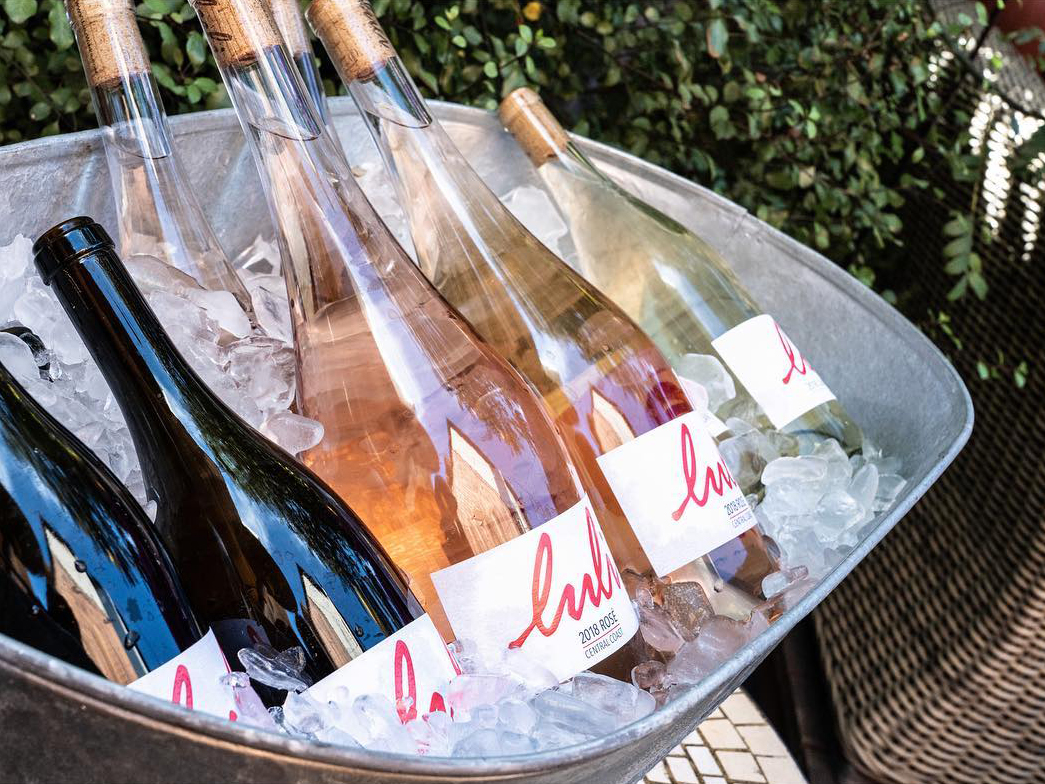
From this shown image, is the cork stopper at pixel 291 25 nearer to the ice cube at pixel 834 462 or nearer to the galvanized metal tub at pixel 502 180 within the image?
the galvanized metal tub at pixel 502 180

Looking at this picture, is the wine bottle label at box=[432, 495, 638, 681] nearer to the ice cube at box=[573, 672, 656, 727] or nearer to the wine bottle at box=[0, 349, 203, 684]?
the ice cube at box=[573, 672, 656, 727]

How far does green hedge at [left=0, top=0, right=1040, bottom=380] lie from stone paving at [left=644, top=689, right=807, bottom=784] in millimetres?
622

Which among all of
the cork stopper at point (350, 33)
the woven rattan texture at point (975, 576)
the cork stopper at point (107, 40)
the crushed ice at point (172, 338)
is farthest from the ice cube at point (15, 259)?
the woven rattan texture at point (975, 576)

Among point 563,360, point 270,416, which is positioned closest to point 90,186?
point 270,416

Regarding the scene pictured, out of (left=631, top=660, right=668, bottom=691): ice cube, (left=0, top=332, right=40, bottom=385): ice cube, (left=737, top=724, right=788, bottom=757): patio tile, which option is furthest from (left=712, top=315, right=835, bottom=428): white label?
(left=0, top=332, right=40, bottom=385): ice cube

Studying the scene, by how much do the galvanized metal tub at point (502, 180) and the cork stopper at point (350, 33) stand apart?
96mm

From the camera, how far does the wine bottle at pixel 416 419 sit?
46 cm

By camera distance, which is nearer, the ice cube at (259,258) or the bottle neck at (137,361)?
the bottle neck at (137,361)

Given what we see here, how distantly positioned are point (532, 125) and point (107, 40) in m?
0.34

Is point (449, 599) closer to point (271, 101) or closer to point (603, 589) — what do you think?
point (603, 589)

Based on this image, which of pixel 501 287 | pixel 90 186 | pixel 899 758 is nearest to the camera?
pixel 90 186

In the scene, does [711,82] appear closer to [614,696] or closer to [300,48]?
[300,48]

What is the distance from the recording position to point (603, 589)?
488 millimetres

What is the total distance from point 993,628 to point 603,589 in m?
1.01
